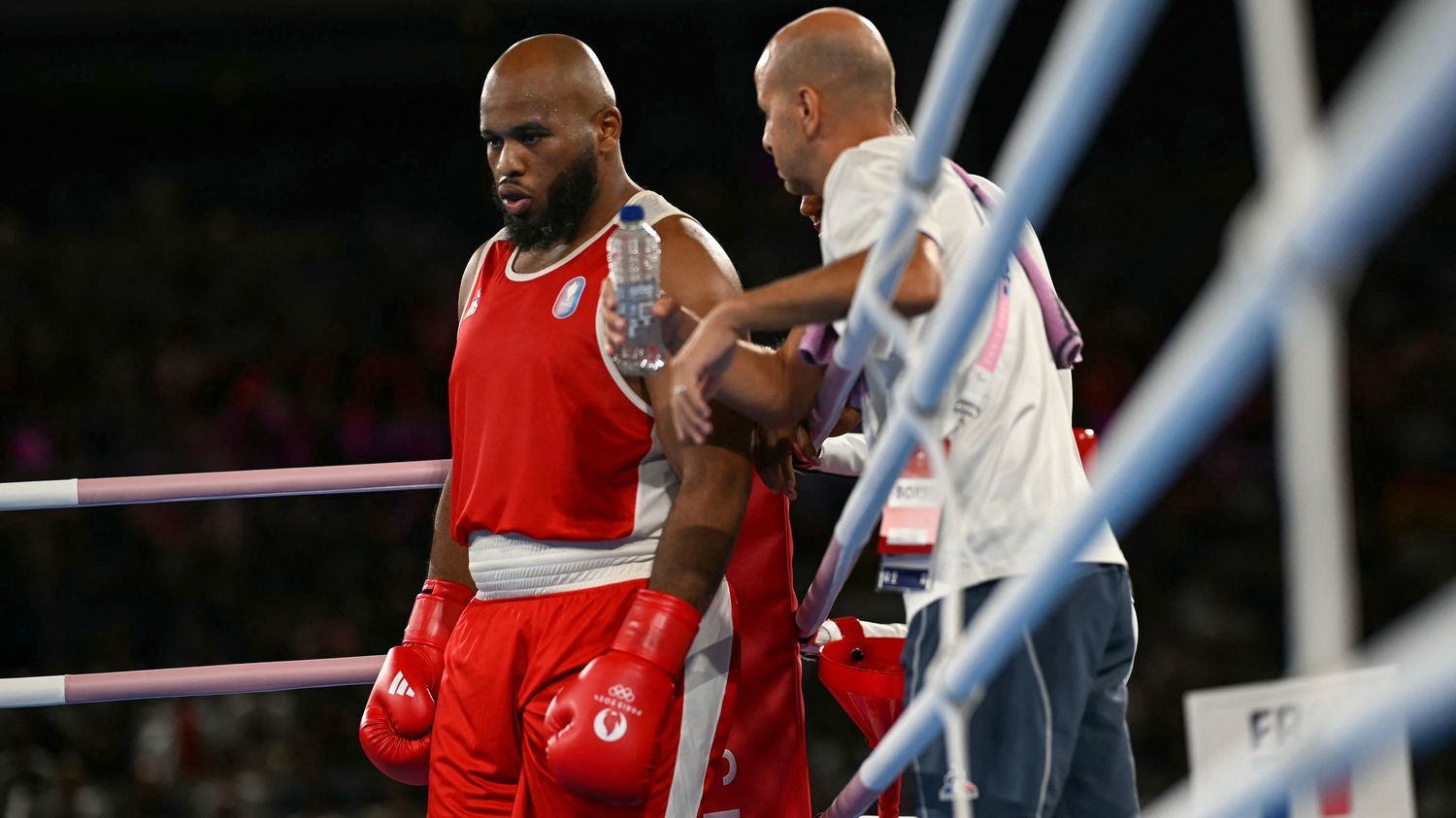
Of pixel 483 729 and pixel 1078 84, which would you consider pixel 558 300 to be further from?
pixel 1078 84

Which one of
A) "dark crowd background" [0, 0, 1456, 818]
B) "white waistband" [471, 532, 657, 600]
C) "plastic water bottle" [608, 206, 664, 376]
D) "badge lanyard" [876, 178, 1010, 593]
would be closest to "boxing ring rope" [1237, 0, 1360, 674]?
"badge lanyard" [876, 178, 1010, 593]

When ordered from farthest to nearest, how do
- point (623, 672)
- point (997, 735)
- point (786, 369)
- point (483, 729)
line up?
point (483, 729)
point (623, 672)
point (786, 369)
point (997, 735)

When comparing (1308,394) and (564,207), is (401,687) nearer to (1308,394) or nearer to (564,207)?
(564,207)

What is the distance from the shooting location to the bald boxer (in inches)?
73.9

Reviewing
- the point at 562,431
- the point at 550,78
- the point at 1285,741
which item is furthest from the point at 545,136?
the point at 1285,741

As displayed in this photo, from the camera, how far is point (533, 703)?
195 centimetres

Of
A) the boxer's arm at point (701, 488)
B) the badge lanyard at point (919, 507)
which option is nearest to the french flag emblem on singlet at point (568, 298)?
the boxer's arm at point (701, 488)

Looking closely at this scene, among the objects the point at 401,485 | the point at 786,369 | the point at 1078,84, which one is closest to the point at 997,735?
the point at 786,369

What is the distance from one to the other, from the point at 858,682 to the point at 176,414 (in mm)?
5203

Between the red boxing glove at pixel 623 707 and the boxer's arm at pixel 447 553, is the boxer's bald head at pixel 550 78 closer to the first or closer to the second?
the boxer's arm at pixel 447 553

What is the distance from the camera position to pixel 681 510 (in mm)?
1943

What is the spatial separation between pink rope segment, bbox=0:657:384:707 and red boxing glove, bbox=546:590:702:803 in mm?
569

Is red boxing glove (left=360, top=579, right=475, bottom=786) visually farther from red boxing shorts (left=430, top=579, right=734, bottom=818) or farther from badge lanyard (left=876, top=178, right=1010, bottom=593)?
badge lanyard (left=876, top=178, right=1010, bottom=593)

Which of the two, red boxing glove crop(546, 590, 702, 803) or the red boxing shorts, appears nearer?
red boxing glove crop(546, 590, 702, 803)
